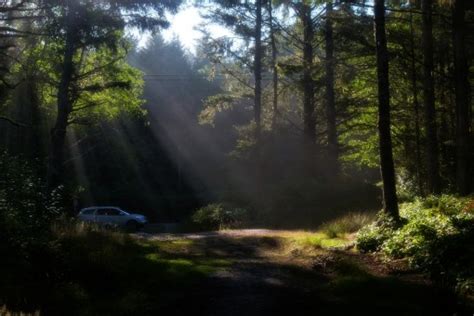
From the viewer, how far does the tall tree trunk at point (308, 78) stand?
28.2m

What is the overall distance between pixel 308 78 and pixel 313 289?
20.9 meters

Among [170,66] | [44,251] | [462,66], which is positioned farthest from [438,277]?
[170,66]

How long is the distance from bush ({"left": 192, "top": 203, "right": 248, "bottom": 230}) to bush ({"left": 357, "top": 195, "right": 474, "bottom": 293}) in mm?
12986

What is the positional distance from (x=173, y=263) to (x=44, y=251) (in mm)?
3104

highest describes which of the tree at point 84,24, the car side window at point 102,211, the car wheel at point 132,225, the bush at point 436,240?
the tree at point 84,24

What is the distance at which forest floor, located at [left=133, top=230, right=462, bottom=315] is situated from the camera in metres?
7.66

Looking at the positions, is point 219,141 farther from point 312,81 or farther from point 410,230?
point 410,230

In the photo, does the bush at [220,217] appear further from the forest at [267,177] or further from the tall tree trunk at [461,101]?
the tall tree trunk at [461,101]

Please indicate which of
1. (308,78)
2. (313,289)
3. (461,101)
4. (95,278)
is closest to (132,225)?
(308,78)

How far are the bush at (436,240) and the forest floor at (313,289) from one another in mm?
318

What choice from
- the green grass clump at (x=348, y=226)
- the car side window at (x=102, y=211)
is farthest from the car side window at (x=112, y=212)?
the green grass clump at (x=348, y=226)

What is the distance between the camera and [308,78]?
28.7m

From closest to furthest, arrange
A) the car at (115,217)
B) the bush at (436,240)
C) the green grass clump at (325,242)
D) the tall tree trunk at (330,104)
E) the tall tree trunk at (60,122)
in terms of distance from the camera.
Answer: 1. the bush at (436,240)
2. the green grass clump at (325,242)
3. the tall tree trunk at (60,122)
4. the tall tree trunk at (330,104)
5. the car at (115,217)

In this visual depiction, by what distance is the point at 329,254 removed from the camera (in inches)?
462
